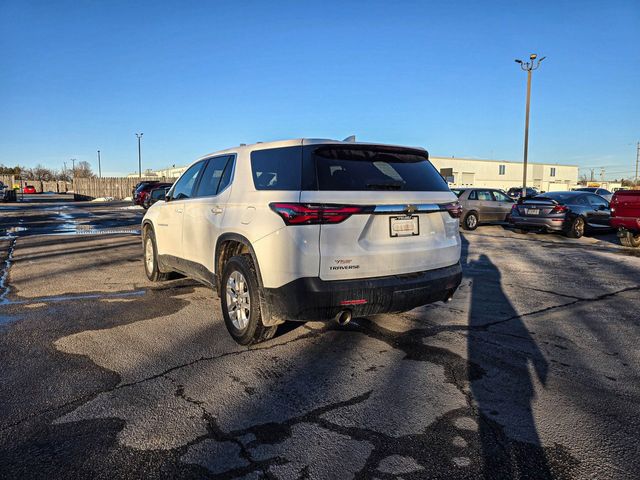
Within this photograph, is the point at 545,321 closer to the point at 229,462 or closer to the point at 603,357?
the point at 603,357

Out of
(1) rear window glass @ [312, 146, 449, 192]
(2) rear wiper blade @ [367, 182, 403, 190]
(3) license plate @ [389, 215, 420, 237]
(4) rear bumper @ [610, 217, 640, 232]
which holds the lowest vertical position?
(4) rear bumper @ [610, 217, 640, 232]

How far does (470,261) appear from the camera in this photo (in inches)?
359

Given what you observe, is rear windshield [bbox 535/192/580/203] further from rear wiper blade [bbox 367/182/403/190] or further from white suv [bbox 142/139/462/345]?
rear wiper blade [bbox 367/182/403/190]

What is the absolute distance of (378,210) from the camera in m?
3.61

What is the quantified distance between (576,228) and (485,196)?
14.2 feet

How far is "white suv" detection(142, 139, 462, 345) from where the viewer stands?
11.3 ft

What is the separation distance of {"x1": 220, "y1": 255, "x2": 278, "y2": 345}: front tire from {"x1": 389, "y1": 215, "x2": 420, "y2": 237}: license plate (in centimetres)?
123

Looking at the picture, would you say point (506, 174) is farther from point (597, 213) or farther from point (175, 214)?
point (175, 214)

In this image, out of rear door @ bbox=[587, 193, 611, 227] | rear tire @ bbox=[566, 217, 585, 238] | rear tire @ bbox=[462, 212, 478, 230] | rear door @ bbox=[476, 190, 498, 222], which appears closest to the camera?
rear tire @ bbox=[566, 217, 585, 238]

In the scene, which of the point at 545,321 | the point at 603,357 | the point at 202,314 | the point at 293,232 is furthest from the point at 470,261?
the point at 293,232

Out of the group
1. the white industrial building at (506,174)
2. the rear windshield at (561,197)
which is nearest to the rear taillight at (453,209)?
the rear windshield at (561,197)

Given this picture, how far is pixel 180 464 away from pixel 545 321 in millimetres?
4167

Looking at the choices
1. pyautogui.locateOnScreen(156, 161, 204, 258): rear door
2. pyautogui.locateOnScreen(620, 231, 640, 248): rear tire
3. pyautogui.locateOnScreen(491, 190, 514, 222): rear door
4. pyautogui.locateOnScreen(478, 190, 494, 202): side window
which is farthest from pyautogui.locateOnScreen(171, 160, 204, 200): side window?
pyautogui.locateOnScreen(491, 190, 514, 222): rear door

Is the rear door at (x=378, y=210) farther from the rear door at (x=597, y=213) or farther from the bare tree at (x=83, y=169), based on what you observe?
the bare tree at (x=83, y=169)
